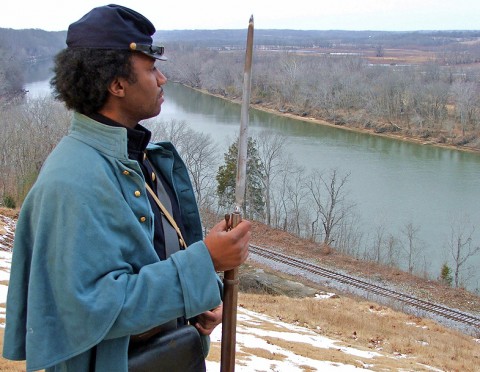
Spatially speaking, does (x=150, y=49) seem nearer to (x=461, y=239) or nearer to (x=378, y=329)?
(x=378, y=329)

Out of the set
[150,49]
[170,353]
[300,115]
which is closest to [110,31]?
[150,49]

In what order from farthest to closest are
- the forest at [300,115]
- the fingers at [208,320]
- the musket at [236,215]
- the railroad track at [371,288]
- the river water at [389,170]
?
1. the forest at [300,115]
2. the river water at [389,170]
3. the railroad track at [371,288]
4. the fingers at [208,320]
5. the musket at [236,215]

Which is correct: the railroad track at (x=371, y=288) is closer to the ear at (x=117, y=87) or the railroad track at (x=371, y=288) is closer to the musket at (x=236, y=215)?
the musket at (x=236, y=215)

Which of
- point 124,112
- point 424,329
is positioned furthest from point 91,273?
point 424,329

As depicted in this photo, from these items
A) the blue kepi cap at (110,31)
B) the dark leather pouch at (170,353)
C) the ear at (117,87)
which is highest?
the blue kepi cap at (110,31)

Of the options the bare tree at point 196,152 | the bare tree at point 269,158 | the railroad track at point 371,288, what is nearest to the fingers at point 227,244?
the railroad track at point 371,288

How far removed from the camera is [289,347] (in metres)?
8.45

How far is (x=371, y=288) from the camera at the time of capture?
2117 centimetres

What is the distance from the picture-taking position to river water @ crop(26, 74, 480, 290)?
2577cm

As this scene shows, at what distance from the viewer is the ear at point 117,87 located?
1563mm

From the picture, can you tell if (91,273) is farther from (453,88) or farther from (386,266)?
(453,88)

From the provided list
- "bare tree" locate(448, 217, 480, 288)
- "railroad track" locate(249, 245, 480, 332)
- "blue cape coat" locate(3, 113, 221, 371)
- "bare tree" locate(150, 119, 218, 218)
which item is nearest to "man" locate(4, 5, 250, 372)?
"blue cape coat" locate(3, 113, 221, 371)

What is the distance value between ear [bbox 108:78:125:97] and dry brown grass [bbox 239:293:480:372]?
7.91m

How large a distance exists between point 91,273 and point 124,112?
1.55 feet
